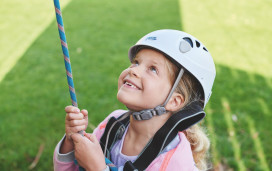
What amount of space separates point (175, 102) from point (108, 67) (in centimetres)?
401

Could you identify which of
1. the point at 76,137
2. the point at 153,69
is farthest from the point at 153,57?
the point at 76,137

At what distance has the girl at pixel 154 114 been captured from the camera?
1.91 metres

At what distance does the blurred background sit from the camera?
4.08m

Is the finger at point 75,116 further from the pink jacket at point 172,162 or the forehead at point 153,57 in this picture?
the forehead at point 153,57

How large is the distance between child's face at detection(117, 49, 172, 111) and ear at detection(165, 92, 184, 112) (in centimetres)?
6

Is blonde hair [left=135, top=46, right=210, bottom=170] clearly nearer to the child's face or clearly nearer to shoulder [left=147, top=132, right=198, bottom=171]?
the child's face

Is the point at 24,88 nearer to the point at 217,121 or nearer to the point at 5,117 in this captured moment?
the point at 5,117

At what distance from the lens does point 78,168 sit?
7.03 feet

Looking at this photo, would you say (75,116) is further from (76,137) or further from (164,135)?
(164,135)

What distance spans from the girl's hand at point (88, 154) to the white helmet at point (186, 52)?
812 mm

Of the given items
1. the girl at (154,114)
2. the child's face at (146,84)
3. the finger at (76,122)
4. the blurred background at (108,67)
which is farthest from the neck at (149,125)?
the blurred background at (108,67)

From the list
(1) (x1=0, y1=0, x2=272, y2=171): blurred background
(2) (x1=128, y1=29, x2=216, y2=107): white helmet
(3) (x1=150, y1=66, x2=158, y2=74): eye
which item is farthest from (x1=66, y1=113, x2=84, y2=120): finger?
(1) (x1=0, y1=0, x2=272, y2=171): blurred background

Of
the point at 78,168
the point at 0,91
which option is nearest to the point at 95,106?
the point at 0,91

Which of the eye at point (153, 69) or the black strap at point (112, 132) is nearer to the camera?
the eye at point (153, 69)
